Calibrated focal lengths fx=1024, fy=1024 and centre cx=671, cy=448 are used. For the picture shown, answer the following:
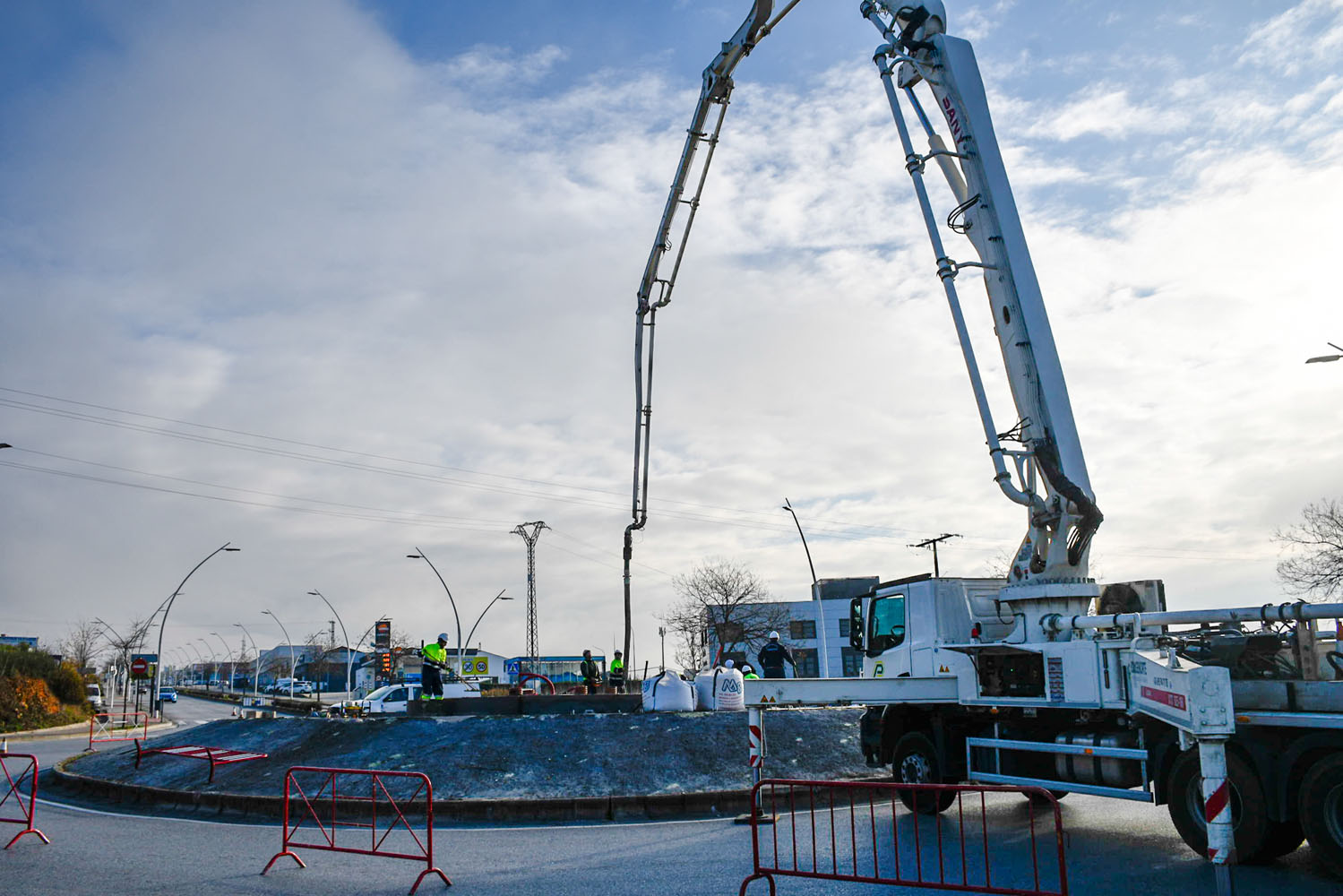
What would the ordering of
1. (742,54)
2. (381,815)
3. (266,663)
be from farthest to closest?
(266,663), (742,54), (381,815)

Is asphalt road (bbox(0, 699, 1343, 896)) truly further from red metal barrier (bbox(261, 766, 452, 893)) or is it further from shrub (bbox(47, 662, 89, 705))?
shrub (bbox(47, 662, 89, 705))

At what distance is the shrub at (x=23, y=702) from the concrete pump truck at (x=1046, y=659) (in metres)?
35.5

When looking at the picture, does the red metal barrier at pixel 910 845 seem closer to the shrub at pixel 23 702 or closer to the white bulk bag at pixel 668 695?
the white bulk bag at pixel 668 695

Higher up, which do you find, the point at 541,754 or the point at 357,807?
the point at 541,754

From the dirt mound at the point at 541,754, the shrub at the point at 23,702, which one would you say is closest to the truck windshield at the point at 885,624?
the dirt mound at the point at 541,754

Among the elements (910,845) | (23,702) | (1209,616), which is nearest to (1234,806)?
(1209,616)

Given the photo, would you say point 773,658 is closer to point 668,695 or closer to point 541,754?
point 668,695

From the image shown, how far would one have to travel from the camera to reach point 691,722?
18.0m

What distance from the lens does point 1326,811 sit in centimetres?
842

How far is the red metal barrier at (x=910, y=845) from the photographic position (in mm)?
7983

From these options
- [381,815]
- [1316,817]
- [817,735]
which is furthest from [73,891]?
[817,735]

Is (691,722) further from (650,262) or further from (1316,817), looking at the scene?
(1316,817)

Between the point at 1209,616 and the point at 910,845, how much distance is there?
12.5ft

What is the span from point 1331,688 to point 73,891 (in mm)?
10836
